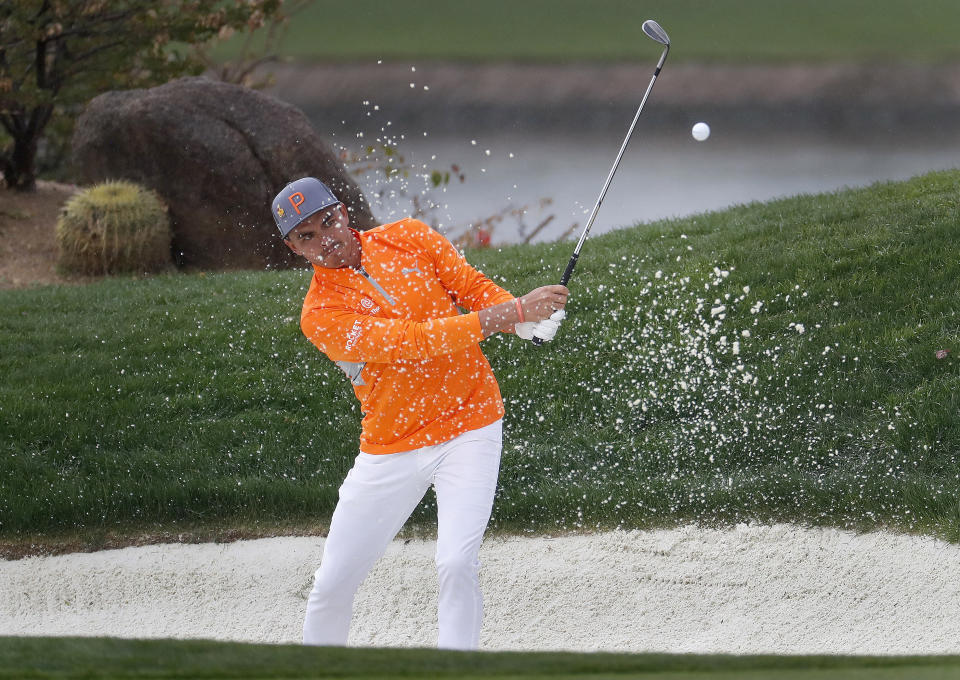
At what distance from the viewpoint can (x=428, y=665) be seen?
206cm

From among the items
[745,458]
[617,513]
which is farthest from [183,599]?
[745,458]

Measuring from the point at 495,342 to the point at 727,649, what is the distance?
3118 mm

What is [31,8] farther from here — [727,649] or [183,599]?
[727,649]

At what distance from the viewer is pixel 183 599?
541cm

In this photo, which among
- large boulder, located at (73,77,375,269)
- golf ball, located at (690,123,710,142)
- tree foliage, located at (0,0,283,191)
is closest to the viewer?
golf ball, located at (690,123,710,142)

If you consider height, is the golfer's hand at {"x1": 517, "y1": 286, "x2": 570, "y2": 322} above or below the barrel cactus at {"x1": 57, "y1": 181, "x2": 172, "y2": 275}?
above

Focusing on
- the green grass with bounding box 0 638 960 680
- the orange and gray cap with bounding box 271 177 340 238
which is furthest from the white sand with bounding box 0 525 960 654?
A: the green grass with bounding box 0 638 960 680

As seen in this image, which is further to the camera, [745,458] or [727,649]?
[745,458]

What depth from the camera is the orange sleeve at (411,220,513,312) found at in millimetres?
3871

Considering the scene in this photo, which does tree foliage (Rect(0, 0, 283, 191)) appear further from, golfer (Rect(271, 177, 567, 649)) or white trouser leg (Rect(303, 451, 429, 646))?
white trouser leg (Rect(303, 451, 429, 646))

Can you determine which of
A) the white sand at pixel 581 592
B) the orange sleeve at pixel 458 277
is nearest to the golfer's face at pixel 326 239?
the orange sleeve at pixel 458 277

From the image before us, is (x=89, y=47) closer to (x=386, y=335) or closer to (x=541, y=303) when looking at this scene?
(x=386, y=335)

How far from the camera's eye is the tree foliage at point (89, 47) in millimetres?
12414

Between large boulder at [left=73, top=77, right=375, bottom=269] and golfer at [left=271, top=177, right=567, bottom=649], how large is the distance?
7558 mm
